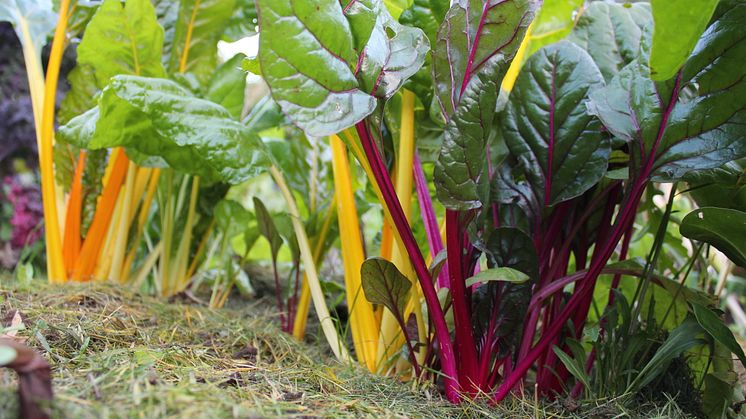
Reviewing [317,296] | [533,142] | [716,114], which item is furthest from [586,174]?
[317,296]

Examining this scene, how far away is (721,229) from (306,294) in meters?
0.87

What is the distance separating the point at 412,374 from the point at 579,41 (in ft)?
2.53

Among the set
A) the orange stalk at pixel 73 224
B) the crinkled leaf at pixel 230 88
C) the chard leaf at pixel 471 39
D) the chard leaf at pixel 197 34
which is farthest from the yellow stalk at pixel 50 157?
the chard leaf at pixel 471 39

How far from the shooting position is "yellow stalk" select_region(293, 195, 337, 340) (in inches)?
53.5

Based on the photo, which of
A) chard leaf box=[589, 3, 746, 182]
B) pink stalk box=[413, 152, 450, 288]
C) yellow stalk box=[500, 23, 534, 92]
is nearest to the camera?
chard leaf box=[589, 3, 746, 182]

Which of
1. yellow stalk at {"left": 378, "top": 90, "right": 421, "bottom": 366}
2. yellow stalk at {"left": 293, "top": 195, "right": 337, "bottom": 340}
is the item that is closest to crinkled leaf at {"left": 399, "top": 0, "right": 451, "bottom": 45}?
yellow stalk at {"left": 378, "top": 90, "right": 421, "bottom": 366}

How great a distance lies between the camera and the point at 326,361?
3.73 feet

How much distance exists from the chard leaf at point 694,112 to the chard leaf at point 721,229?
70mm

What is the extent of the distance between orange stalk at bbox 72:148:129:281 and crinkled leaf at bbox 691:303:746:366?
1.33 meters

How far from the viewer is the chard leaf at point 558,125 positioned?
0.95 meters

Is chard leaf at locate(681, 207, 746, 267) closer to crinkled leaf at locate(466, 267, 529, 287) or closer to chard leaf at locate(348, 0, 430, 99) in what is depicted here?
crinkled leaf at locate(466, 267, 529, 287)

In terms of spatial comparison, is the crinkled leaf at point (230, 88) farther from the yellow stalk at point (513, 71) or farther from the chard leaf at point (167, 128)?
the yellow stalk at point (513, 71)

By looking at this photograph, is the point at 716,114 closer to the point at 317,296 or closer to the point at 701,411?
the point at 701,411

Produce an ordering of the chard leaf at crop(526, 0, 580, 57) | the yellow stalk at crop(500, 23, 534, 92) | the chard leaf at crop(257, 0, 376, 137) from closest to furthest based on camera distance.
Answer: the chard leaf at crop(257, 0, 376, 137) → the yellow stalk at crop(500, 23, 534, 92) → the chard leaf at crop(526, 0, 580, 57)
